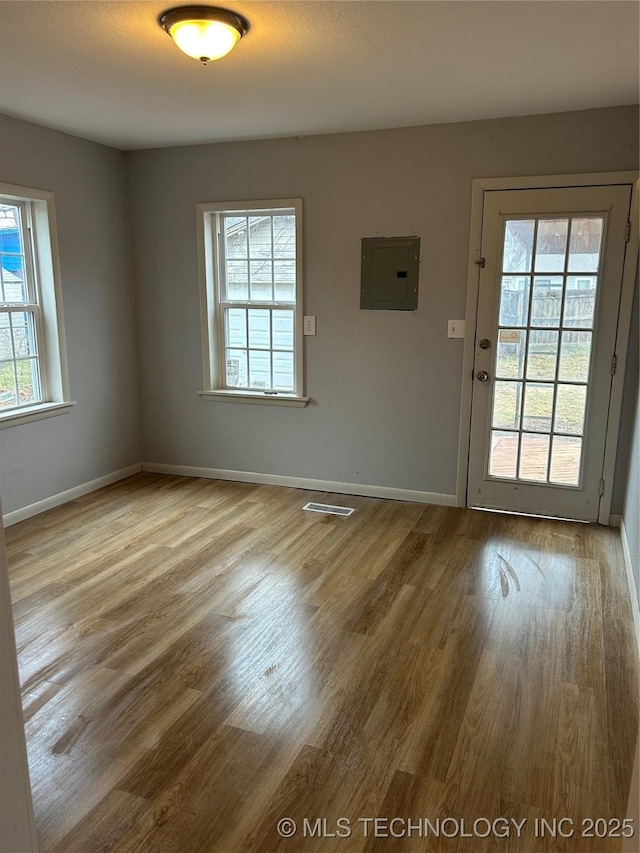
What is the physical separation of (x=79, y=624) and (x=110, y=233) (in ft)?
9.82

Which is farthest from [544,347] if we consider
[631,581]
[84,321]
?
[84,321]

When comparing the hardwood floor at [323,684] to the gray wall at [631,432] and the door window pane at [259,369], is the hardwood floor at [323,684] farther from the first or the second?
the door window pane at [259,369]

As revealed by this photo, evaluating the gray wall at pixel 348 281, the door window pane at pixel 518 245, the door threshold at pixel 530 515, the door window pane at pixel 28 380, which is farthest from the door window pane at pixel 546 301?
the door window pane at pixel 28 380

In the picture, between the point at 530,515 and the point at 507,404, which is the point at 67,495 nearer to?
the point at 507,404

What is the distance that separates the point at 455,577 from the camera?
3219 mm

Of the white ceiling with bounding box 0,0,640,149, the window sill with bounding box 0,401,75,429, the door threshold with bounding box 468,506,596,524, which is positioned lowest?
the door threshold with bounding box 468,506,596,524

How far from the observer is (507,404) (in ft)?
13.1

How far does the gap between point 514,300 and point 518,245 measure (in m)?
0.33

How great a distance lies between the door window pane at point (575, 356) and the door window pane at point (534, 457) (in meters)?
0.42

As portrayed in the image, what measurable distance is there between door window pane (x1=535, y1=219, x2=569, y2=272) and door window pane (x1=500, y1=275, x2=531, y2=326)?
0.13 metres

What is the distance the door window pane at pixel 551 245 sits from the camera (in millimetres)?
3686

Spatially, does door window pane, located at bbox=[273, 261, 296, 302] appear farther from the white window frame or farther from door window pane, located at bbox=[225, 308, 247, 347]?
the white window frame

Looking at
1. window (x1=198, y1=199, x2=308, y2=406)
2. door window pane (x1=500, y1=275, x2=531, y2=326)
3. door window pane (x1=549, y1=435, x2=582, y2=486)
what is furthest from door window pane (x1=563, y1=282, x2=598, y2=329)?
window (x1=198, y1=199, x2=308, y2=406)

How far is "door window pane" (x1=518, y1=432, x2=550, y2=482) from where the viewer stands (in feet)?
13.0
